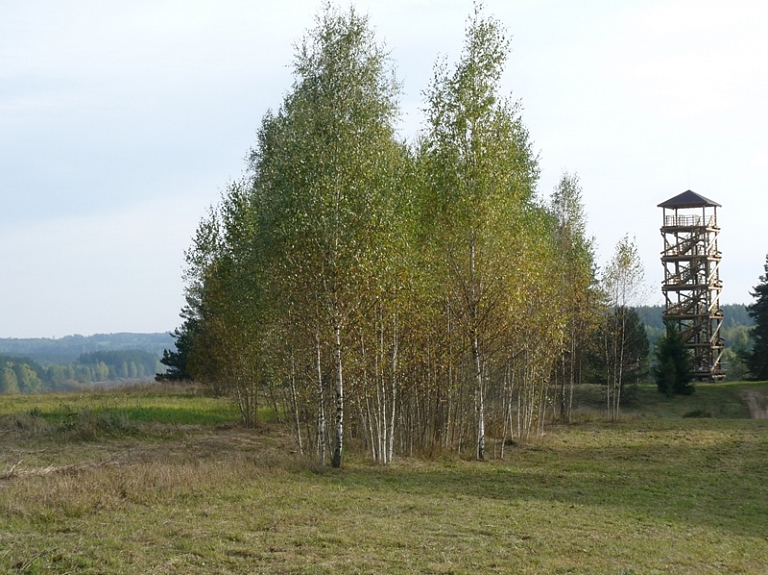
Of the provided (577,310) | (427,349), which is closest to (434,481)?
(427,349)

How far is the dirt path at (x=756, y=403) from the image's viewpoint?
42.3 metres

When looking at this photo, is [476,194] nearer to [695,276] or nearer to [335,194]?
[335,194]

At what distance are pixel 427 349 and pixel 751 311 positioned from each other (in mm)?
45069

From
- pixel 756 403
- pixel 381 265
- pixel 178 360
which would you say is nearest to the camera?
pixel 381 265

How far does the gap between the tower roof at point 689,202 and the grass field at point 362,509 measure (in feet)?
99.6

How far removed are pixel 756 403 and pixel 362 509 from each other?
37306 mm

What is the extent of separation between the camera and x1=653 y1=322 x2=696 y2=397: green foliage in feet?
153

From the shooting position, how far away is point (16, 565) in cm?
923

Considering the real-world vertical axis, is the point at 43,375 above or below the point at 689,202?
below

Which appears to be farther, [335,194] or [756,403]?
[756,403]

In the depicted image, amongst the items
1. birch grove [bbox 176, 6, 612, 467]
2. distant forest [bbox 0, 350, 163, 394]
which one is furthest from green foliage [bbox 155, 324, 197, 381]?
distant forest [bbox 0, 350, 163, 394]

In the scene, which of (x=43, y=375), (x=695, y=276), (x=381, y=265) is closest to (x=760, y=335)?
(x=695, y=276)

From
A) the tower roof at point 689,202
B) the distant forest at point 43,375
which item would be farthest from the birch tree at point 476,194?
the distant forest at point 43,375

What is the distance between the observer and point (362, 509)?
13883mm
